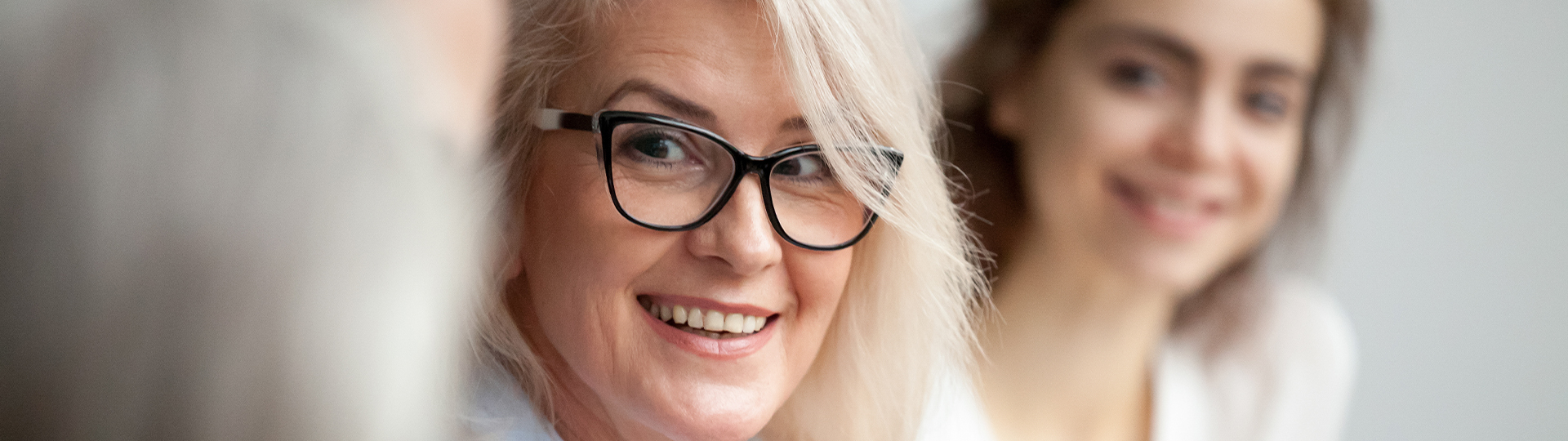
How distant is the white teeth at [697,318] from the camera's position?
2.08 feet

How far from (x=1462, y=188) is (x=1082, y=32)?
24.8 inches

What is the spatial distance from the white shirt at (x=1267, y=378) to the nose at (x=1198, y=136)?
325mm

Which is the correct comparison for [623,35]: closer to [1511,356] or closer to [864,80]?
[864,80]

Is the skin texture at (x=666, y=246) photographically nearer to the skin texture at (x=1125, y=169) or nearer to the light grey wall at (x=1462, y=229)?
the skin texture at (x=1125, y=169)

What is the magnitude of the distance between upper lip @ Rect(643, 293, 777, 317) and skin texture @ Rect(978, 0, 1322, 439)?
0.46 m

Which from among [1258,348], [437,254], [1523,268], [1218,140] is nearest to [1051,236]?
[1218,140]

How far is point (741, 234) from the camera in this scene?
0.59 meters

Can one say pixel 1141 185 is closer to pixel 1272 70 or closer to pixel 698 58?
pixel 1272 70

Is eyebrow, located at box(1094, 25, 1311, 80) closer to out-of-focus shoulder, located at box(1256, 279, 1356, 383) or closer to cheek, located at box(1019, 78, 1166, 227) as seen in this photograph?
cheek, located at box(1019, 78, 1166, 227)

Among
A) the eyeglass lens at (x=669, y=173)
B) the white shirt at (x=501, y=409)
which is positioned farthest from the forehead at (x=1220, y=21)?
the white shirt at (x=501, y=409)

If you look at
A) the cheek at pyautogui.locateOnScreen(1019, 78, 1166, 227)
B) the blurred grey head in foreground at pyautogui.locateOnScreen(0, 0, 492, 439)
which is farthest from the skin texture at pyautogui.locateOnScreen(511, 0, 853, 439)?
the cheek at pyautogui.locateOnScreen(1019, 78, 1166, 227)

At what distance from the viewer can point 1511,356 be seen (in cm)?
131

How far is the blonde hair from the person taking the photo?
0.61m

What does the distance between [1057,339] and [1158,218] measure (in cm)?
17
